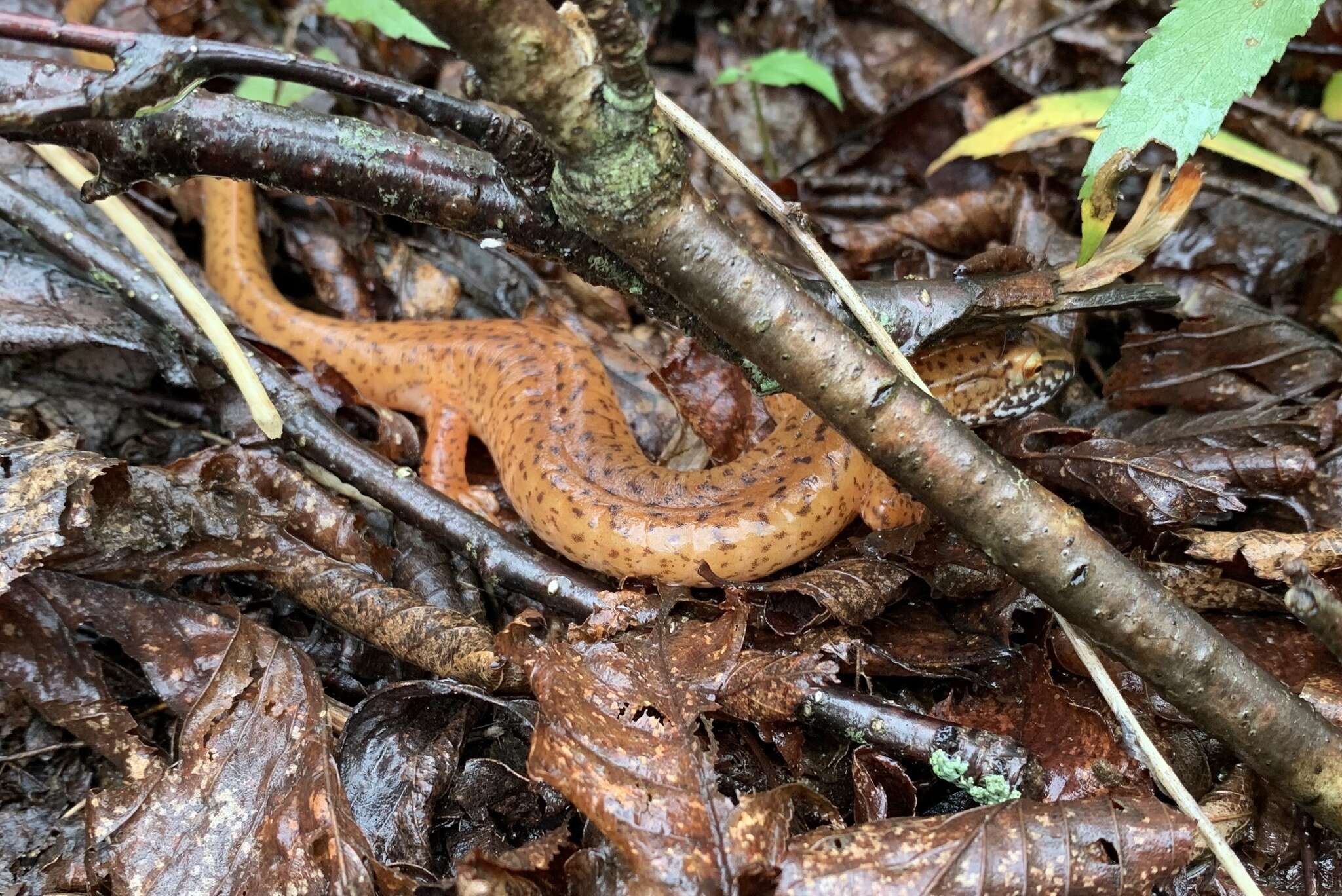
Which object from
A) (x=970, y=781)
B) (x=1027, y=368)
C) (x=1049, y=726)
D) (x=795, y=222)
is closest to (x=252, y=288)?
(x=795, y=222)

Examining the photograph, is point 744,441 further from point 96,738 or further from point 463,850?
point 96,738

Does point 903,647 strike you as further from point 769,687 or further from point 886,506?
point 886,506

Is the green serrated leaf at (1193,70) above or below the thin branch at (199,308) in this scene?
above

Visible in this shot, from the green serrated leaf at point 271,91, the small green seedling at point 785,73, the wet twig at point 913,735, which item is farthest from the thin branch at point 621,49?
the small green seedling at point 785,73

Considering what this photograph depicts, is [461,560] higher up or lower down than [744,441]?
lower down

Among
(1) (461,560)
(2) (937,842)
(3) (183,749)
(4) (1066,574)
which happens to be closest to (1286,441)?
(4) (1066,574)

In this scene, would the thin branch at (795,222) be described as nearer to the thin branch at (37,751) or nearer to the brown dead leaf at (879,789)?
the brown dead leaf at (879,789)
